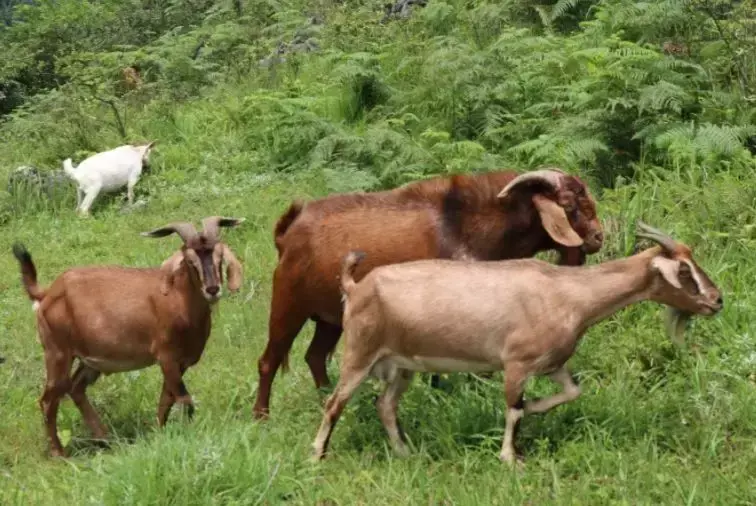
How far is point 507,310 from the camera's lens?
5.91 meters

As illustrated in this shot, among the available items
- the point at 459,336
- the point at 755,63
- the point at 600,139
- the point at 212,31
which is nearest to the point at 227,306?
the point at 600,139

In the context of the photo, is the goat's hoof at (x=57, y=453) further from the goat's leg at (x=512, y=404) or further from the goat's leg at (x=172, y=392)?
the goat's leg at (x=512, y=404)

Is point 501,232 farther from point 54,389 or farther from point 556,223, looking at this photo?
point 54,389

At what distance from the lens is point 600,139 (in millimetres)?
10336

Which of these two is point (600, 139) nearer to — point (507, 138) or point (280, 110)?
point (507, 138)

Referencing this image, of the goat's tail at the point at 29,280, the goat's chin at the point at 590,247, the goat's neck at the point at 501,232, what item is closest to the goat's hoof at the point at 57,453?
the goat's tail at the point at 29,280

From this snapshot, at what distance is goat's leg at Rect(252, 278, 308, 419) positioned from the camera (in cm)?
736

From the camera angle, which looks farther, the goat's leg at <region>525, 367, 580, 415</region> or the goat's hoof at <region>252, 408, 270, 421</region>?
the goat's hoof at <region>252, 408, 270, 421</region>

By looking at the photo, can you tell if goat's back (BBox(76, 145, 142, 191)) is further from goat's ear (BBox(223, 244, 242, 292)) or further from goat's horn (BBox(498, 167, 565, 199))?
goat's horn (BBox(498, 167, 565, 199))

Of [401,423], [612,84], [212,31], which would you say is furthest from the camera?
[212,31]

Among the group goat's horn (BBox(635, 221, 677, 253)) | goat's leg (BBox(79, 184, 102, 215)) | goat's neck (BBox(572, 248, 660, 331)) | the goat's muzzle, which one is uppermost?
goat's horn (BBox(635, 221, 677, 253))

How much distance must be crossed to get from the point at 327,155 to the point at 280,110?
1775 millimetres

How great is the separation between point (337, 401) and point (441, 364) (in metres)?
0.62

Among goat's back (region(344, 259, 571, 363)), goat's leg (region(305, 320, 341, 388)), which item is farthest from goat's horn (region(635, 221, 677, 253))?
goat's leg (region(305, 320, 341, 388))
